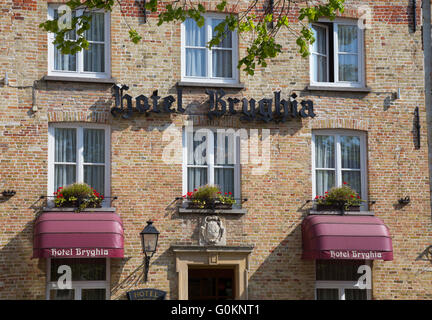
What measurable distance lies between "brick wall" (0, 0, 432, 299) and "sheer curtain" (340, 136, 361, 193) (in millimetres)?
319

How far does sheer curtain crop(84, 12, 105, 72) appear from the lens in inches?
721

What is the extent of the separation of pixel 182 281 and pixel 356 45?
6921 mm

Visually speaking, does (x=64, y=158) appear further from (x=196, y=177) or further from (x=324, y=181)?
(x=324, y=181)

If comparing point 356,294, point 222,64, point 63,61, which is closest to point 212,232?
point 356,294

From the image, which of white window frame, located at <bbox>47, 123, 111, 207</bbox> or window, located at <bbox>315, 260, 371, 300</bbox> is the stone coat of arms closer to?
white window frame, located at <bbox>47, 123, 111, 207</bbox>

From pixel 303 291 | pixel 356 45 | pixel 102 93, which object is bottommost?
pixel 303 291

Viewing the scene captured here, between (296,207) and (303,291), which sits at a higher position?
(296,207)

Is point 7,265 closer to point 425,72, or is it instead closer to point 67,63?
point 67,63

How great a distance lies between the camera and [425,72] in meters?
19.6

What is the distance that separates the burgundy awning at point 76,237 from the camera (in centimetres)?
1672

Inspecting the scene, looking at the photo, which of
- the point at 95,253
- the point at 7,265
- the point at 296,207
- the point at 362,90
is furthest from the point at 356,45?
the point at 7,265

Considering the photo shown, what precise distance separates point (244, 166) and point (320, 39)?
3.68 metres

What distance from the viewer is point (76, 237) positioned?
55.3 feet

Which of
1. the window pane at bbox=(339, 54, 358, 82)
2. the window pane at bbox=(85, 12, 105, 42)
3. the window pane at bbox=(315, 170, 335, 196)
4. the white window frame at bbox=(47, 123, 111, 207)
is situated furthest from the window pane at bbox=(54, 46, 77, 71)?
the window pane at bbox=(339, 54, 358, 82)
